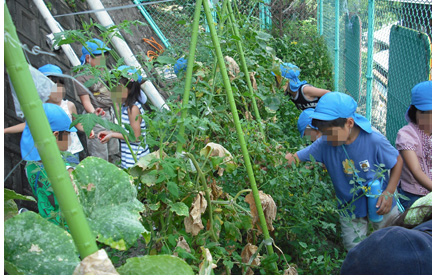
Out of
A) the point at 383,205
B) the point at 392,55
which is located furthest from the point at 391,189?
the point at 392,55

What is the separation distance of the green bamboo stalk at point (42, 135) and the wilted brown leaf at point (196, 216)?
1231 millimetres

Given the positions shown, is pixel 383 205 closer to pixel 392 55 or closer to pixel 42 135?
pixel 392 55

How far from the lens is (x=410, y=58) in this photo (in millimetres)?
3438

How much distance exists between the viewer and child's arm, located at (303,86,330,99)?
404cm

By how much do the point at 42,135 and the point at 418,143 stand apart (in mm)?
2454

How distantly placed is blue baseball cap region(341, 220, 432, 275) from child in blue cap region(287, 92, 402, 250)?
1.30 metres

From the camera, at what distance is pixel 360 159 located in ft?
8.27

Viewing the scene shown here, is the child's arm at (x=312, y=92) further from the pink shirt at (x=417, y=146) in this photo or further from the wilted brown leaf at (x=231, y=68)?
the pink shirt at (x=417, y=146)

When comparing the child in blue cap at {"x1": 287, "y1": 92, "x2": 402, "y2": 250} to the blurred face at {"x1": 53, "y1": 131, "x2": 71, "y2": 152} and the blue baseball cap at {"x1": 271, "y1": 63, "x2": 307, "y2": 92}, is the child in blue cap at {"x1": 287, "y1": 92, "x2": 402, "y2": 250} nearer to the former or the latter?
the blurred face at {"x1": 53, "y1": 131, "x2": 71, "y2": 152}

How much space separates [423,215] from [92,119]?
4.09 feet

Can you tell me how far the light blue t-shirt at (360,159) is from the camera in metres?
2.51

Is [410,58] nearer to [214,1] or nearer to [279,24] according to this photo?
[214,1]

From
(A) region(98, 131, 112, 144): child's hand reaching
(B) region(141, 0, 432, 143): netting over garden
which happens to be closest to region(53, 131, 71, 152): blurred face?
(A) region(98, 131, 112, 144): child's hand reaching

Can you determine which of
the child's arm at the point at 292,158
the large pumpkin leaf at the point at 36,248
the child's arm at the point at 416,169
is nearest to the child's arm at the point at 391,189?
the child's arm at the point at 416,169
